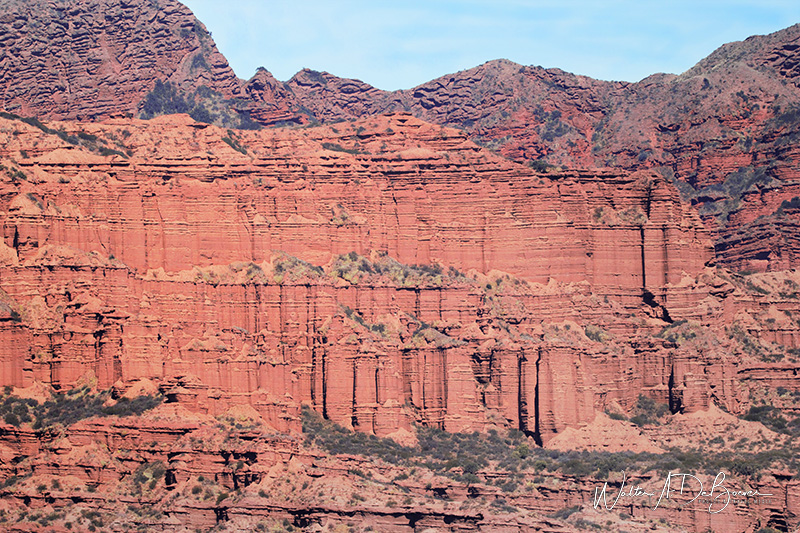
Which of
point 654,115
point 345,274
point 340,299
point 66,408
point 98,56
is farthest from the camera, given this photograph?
point 654,115

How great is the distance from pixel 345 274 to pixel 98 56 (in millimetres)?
50826

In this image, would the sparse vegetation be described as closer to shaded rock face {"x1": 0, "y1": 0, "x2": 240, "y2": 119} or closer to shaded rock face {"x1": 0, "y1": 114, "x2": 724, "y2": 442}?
shaded rock face {"x1": 0, "y1": 114, "x2": 724, "y2": 442}

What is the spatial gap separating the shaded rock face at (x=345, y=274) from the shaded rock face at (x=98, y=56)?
110ft

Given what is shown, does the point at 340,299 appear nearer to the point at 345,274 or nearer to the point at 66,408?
→ the point at 345,274

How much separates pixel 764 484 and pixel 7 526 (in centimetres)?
3692

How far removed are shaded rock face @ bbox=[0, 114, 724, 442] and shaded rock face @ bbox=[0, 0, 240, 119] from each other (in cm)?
3347

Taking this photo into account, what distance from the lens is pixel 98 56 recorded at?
14912 centimetres

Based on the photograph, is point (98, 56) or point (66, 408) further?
point (98, 56)

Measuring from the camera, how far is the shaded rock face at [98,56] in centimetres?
14675

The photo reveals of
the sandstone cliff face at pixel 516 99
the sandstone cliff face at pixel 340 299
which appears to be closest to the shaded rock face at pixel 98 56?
the sandstone cliff face at pixel 516 99

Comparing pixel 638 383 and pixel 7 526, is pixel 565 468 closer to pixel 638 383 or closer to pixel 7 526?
pixel 638 383

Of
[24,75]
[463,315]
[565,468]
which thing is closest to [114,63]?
[24,75]

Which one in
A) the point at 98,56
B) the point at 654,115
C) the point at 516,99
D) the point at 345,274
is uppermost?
the point at 98,56

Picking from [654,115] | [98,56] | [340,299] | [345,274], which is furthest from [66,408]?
[654,115]
